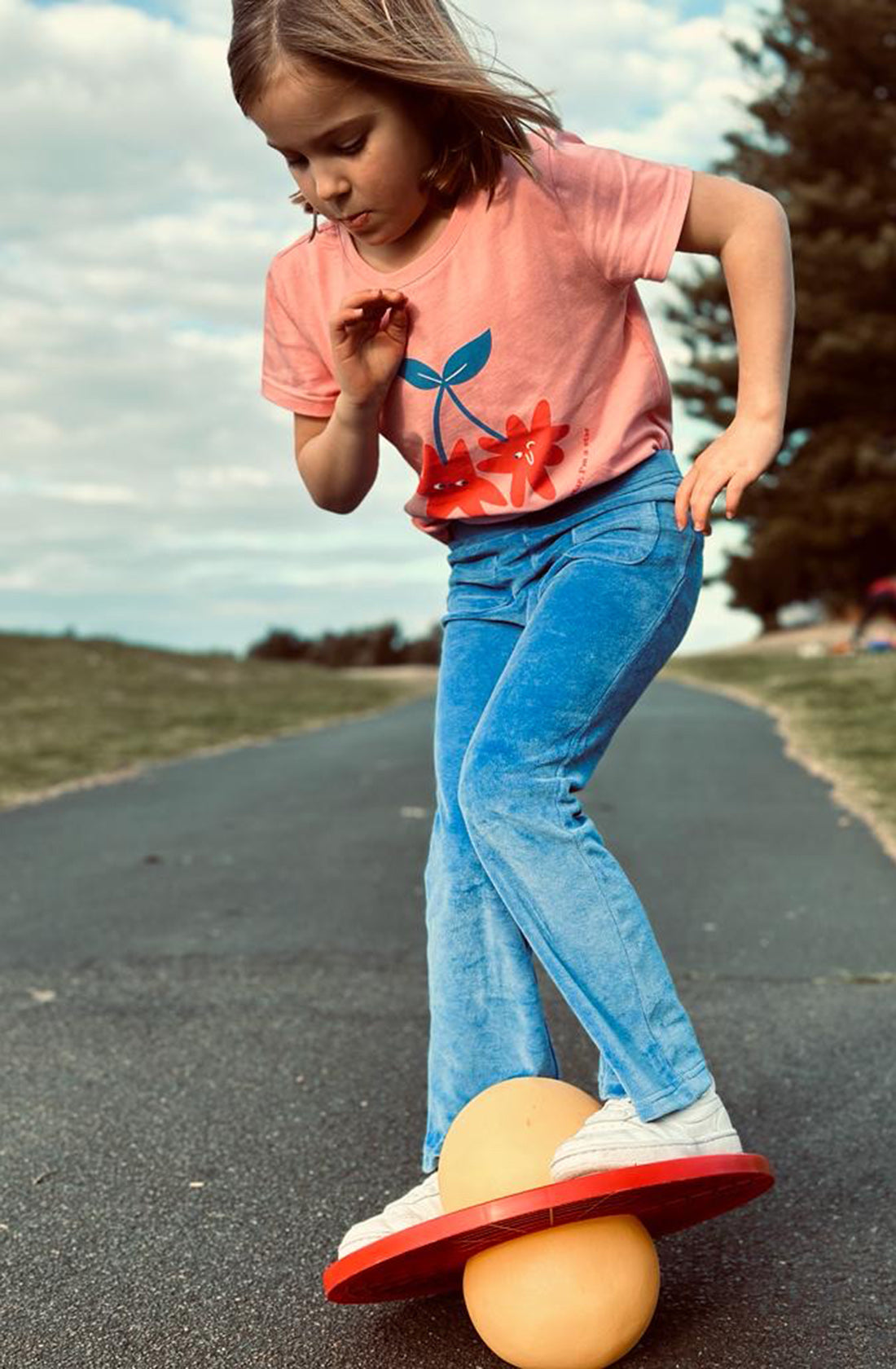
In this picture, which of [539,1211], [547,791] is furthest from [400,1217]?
[547,791]

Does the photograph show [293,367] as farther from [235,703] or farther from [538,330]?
[235,703]

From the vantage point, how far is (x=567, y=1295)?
6.95 feet

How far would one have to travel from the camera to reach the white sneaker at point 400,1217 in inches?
91.0

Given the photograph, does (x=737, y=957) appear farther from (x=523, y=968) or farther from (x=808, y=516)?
(x=808, y=516)

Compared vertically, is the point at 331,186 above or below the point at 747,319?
above

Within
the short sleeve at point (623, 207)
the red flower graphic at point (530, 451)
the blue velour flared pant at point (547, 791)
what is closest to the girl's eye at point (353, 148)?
the short sleeve at point (623, 207)

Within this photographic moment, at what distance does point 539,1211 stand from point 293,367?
5.21ft

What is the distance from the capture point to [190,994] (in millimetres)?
4461

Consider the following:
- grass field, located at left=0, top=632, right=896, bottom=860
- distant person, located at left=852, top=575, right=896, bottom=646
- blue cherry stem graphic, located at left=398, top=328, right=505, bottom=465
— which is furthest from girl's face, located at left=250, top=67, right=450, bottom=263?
distant person, located at left=852, top=575, right=896, bottom=646

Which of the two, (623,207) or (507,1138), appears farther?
(623,207)

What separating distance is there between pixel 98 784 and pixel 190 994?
6.51 m

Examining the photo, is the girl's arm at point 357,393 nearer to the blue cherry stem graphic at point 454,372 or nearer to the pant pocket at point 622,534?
the blue cherry stem graphic at point 454,372

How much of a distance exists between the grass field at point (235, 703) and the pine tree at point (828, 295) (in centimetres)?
315

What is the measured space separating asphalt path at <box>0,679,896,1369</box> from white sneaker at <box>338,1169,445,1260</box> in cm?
14
